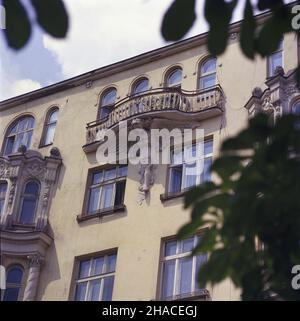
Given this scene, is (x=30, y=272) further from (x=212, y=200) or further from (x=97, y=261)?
(x=212, y=200)

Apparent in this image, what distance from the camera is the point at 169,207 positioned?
633 inches

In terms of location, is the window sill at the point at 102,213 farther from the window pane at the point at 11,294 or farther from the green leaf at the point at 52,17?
the green leaf at the point at 52,17

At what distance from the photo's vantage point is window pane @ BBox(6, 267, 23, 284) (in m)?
16.9

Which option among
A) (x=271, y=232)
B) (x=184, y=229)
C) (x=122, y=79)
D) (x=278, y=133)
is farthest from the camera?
(x=122, y=79)

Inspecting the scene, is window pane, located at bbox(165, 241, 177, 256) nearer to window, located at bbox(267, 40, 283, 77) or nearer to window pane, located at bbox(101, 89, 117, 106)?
window, located at bbox(267, 40, 283, 77)

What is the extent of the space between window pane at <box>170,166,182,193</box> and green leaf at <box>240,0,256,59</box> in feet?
40.4

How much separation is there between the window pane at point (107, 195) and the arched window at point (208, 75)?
3627 mm

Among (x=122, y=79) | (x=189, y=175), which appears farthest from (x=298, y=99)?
(x=122, y=79)

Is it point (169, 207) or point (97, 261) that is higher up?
point (169, 207)

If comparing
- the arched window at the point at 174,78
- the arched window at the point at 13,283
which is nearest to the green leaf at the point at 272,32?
the arched window at the point at 13,283

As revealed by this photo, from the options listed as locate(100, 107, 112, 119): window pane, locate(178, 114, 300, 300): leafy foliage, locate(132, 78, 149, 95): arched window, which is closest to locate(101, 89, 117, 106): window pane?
locate(100, 107, 112, 119): window pane

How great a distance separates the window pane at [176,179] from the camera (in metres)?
16.5
